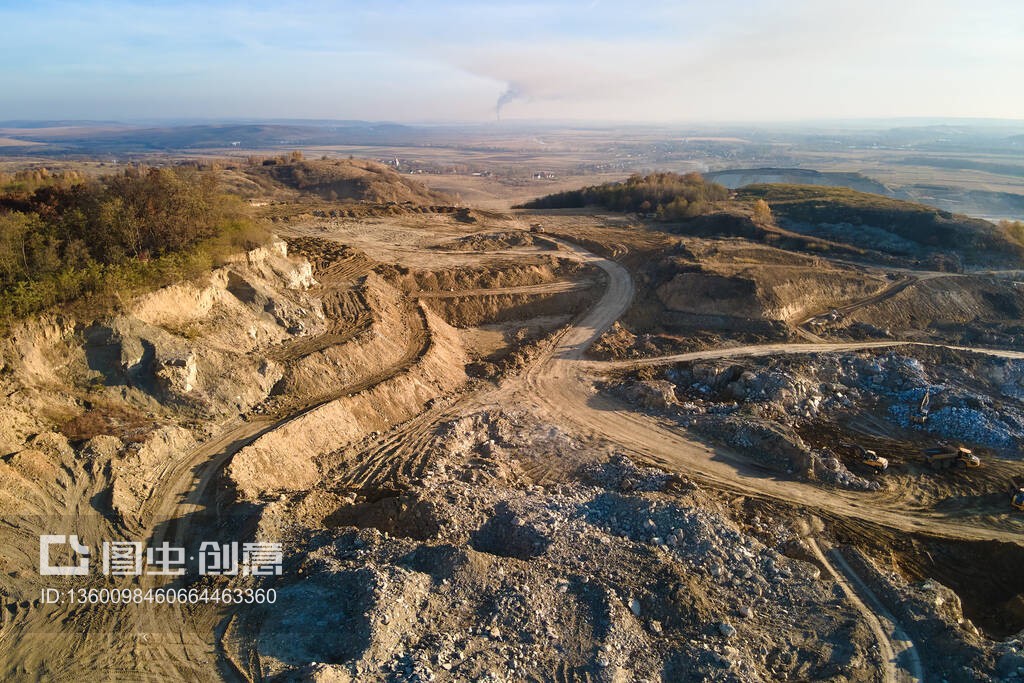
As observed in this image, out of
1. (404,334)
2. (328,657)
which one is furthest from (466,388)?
(328,657)

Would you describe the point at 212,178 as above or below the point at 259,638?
above

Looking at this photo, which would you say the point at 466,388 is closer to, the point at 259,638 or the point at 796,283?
the point at 259,638

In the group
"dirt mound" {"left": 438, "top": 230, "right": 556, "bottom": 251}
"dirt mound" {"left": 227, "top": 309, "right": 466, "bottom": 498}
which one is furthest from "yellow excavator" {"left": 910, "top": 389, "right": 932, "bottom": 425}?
"dirt mound" {"left": 438, "top": 230, "right": 556, "bottom": 251}

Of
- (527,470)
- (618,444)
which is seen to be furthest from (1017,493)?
(527,470)

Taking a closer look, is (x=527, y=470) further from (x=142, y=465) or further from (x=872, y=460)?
(x=872, y=460)

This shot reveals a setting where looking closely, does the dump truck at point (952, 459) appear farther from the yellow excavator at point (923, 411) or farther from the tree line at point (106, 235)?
the tree line at point (106, 235)
